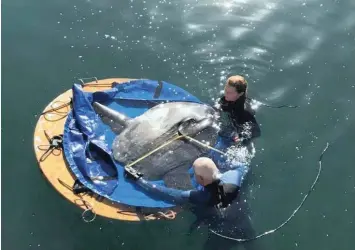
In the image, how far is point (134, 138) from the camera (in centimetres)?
849

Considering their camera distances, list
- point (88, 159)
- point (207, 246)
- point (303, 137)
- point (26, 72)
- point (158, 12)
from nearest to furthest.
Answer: point (207, 246), point (88, 159), point (303, 137), point (26, 72), point (158, 12)

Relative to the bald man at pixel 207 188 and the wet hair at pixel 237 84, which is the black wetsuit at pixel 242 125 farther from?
the bald man at pixel 207 188

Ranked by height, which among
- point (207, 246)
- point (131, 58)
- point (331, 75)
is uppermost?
point (131, 58)

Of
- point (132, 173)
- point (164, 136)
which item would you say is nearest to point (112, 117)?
point (164, 136)

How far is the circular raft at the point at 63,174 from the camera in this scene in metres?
7.96

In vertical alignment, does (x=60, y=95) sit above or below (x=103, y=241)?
above

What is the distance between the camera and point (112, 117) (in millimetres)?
8969

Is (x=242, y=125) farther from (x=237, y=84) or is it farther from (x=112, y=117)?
(x=112, y=117)

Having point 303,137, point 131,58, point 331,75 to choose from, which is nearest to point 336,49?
point 331,75

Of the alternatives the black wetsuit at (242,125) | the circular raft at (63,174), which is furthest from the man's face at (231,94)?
the circular raft at (63,174)

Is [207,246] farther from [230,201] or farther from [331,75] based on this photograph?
[331,75]

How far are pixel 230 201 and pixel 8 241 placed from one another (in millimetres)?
3589

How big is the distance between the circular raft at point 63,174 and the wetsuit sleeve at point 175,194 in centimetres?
21

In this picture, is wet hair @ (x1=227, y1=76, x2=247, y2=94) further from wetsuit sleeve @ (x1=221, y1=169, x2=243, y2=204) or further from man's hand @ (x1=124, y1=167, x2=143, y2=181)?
man's hand @ (x1=124, y1=167, x2=143, y2=181)
